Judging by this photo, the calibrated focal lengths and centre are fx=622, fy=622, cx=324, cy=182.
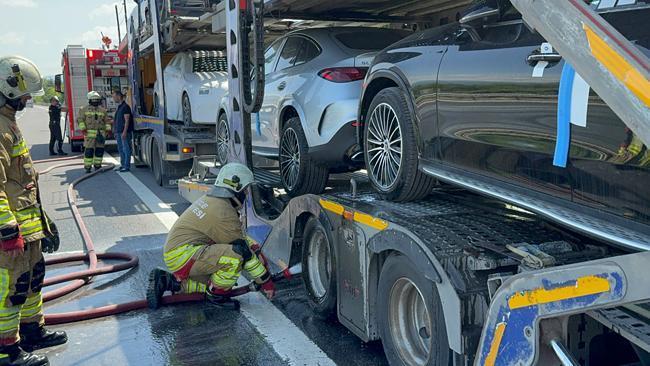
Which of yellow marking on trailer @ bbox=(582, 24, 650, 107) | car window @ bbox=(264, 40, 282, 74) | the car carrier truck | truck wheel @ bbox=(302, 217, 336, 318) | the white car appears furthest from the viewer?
the white car

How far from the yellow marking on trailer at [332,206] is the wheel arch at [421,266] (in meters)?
0.56

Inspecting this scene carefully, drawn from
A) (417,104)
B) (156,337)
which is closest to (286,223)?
(156,337)

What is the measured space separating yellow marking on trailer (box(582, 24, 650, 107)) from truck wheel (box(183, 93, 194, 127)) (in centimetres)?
1017

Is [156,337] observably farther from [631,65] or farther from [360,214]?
[631,65]

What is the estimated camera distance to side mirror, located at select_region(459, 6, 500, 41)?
3.31m

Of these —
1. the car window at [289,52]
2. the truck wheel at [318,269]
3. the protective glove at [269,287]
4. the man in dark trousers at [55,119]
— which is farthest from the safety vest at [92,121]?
the truck wheel at [318,269]

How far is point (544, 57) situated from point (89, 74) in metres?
17.0

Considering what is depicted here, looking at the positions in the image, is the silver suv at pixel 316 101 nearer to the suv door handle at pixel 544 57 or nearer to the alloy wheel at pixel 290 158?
the alloy wheel at pixel 290 158

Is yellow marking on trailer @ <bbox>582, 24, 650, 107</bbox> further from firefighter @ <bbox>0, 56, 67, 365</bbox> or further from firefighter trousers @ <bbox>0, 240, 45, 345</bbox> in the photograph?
firefighter trousers @ <bbox>0, 240, 45, 345</bbox>

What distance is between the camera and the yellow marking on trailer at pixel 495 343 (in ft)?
8.52

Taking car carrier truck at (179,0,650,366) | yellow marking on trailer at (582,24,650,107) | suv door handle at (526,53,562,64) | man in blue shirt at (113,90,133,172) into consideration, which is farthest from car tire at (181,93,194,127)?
yellow marking on trailer at (582,24,650,107)

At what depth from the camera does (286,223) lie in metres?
5.51

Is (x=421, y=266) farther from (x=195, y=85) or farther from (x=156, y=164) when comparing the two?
(x=156, y=164)

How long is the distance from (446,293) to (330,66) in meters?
3.06
